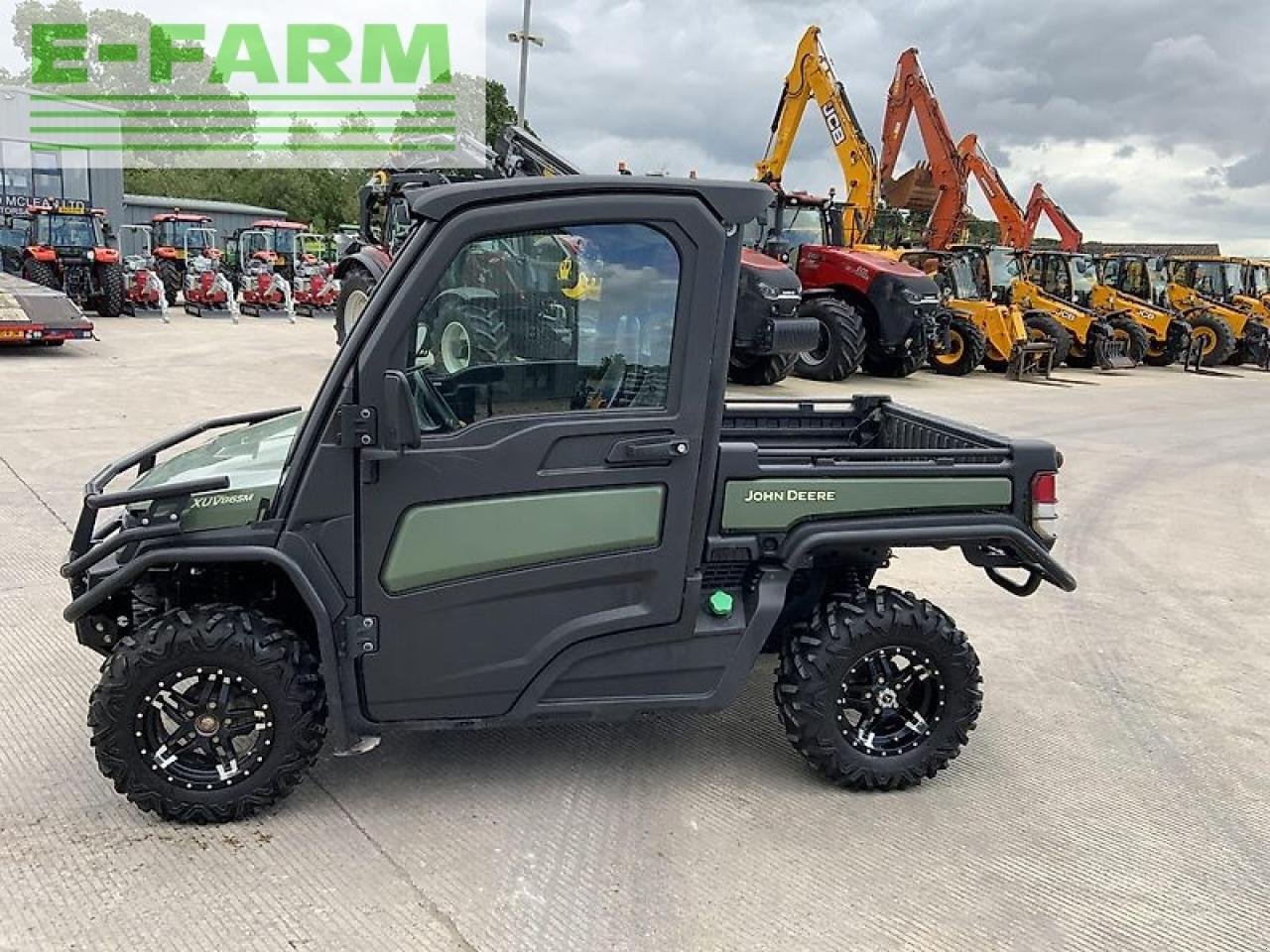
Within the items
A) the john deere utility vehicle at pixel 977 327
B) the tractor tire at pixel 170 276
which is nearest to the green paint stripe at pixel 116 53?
the tractor tire at pixel 170 276

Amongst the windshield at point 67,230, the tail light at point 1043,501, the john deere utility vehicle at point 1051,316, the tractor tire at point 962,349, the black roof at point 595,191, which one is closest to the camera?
the black roof at point 595,191

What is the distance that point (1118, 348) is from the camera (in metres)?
19.0

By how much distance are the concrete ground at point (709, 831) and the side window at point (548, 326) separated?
1.24 metres

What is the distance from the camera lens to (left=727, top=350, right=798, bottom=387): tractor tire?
13328 mm

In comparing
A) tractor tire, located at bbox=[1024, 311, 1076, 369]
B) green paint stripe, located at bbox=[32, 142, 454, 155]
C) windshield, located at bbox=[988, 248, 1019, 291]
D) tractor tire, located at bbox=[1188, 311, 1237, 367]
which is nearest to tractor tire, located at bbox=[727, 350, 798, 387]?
tractor tire, located at bbox=[1024, 311, 1076, 369]

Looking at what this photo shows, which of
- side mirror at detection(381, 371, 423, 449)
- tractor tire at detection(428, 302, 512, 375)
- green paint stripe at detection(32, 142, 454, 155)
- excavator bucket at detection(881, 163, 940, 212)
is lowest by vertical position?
side mirror at detection(381, 371, 423, 449)

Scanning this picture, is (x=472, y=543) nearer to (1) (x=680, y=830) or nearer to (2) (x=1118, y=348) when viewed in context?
(1) (x=680, y=830)

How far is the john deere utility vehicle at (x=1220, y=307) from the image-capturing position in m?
20.8

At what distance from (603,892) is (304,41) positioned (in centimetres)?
2306

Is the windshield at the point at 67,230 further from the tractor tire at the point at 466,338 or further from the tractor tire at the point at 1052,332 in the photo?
the tractor tire at the point at 466,338

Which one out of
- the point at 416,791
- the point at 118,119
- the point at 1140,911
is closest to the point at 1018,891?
the point at 1140,911

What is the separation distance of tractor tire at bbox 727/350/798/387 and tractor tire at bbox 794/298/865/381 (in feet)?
2.17

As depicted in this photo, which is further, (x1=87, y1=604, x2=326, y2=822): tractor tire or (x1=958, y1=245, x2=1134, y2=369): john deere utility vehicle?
(x1=958, y1=245, x2=1134, y2=369): john deere utility vehicle

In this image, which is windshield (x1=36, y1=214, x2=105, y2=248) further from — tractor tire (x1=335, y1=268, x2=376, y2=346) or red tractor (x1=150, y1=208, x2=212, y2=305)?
tractor tire (x1=335, y1=268, x2=376, y2=346)
